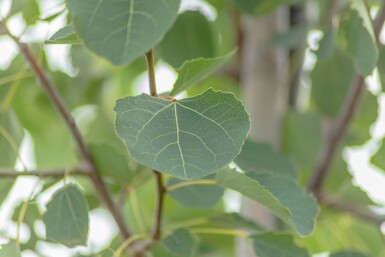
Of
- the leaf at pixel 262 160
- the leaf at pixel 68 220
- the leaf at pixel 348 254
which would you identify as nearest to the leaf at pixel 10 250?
the leaf at pixel 68 220

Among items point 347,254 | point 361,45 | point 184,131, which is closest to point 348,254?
point 347,254

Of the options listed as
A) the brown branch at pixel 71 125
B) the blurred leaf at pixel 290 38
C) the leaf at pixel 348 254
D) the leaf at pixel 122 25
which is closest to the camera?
the leaf at pixel 122 25

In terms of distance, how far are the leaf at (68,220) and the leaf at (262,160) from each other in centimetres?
19

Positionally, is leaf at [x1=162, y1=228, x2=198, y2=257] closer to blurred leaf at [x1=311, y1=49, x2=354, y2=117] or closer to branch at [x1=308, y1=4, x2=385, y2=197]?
branch at [x1=308, y1=4, x2=385, y2=197]

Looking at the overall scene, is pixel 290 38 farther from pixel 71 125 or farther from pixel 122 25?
pixel 122 25

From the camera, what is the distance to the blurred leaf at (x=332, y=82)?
40.5 inches

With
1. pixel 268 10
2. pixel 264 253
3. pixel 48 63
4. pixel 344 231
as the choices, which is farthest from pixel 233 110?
pixel 48 63

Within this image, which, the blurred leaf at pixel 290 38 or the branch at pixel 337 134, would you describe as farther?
the blurred leaf at pixel 290 38

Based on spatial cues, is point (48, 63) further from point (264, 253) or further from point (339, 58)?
point (264, 253)

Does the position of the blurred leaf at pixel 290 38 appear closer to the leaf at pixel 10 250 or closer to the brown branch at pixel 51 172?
the brown branch at pixel 51 172

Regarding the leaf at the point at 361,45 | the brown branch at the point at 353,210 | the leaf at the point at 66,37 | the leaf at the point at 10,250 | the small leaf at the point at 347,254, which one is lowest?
the brown branch at the point at 353,210

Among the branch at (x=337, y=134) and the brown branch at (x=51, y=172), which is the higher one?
the brown branch at (x=51, y=172)

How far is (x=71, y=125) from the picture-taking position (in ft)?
2.34

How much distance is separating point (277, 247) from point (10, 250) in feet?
0.78
